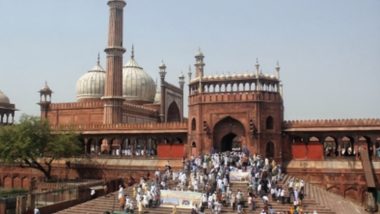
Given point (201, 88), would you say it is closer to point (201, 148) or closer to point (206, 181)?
point (201, 148)

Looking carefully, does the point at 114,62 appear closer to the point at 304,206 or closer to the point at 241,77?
the point at 241,77

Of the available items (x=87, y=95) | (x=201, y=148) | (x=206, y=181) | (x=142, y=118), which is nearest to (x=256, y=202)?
(x=206, y=181)

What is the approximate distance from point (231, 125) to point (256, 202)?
29.0 feet

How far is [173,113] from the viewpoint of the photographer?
44562mm

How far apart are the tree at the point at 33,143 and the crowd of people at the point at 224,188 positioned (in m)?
8.84

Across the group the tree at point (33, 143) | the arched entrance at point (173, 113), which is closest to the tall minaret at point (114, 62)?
the tree at point (33, 143)

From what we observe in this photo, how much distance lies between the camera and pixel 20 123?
27.9 m

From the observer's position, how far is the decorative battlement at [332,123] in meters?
24.9

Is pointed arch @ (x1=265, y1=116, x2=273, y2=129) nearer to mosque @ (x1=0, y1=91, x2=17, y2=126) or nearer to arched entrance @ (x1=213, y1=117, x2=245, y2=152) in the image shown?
arched entrance @ (x1=213, y1=117, x2=245, y2=152)

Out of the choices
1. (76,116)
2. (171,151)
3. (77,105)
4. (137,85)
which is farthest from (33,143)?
(137,85)

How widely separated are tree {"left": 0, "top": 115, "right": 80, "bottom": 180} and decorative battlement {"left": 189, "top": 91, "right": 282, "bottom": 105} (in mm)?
8716

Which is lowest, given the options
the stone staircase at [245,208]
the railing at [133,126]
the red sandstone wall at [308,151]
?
the stone staircase at [245,208]

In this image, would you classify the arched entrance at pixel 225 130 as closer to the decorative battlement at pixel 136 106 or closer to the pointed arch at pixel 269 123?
the pointed arch at pixel 269 123

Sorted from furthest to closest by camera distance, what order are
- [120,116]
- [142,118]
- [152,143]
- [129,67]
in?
[129,67] < [142,118] < [152,143] < [120,116]
